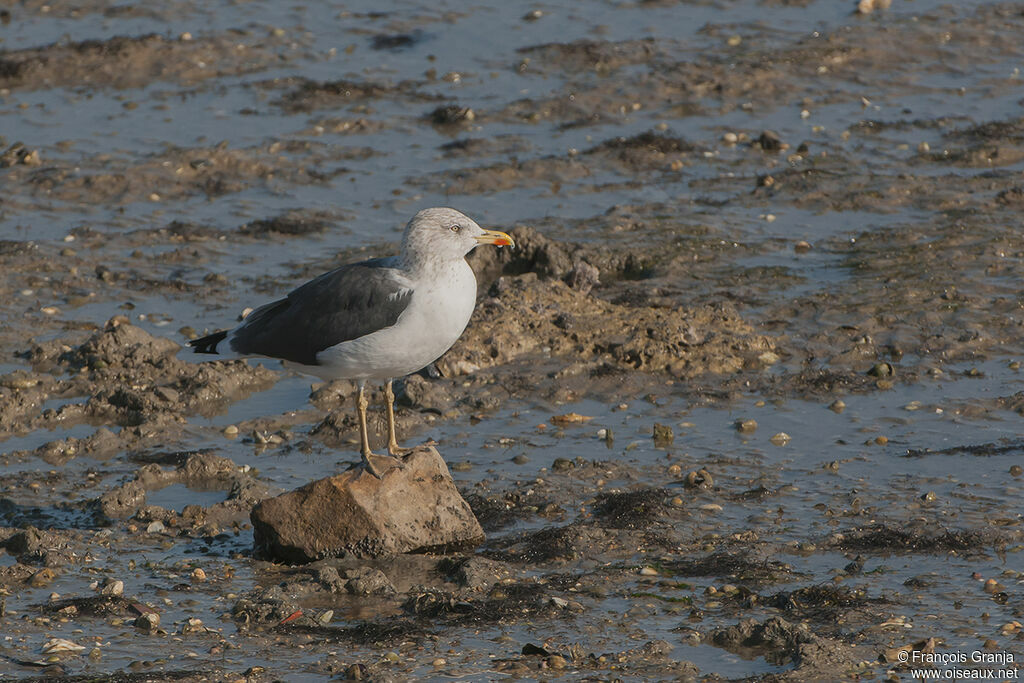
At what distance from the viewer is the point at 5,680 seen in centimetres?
609

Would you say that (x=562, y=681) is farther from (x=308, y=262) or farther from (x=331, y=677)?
(x=308, y=262)

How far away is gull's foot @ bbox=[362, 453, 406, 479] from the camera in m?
7.50

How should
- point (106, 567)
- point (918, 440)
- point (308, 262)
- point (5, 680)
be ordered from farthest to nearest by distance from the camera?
1. point (308, 262)
2. point (918, 440)
3. point (106, 567)
4. point (5, 680)

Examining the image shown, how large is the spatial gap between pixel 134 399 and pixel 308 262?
2752mm

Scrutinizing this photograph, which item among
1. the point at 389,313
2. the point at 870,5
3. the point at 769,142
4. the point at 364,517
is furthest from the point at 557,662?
the point at 870,5

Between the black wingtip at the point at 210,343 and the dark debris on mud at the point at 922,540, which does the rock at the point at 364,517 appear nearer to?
the black wingtip at the point at 210,343

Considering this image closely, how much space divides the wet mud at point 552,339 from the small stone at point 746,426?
2cm

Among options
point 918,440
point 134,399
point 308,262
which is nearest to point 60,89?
point 308,262

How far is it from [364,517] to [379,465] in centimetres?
32

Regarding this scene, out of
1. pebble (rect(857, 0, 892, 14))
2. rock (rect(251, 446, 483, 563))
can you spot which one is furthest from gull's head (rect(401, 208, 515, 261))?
pebble (rect(857, 0, 892, 14))

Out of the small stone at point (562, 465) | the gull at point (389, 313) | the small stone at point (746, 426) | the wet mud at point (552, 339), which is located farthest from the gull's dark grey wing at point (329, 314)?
the small stone at point (746, 426)

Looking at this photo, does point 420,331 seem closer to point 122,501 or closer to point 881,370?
point 122,501

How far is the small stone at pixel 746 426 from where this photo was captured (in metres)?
8.91

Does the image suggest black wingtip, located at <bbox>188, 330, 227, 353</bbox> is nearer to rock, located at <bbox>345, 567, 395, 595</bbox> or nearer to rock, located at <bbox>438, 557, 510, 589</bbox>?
rock, located at <bbox>345, 567, 395, 595</bbox>
